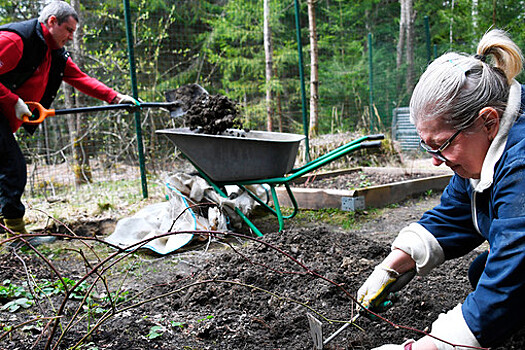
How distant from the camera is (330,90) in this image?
424 inches

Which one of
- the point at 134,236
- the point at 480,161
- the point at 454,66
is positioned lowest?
the point at 134,236

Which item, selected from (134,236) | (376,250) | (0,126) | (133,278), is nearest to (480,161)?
(376,250)

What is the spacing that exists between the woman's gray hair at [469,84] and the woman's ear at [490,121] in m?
0.02

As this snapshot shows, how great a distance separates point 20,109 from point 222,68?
292 inches

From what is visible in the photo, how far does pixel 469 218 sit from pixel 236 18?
8.47 m

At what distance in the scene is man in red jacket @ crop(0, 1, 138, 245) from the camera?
290 centimetres

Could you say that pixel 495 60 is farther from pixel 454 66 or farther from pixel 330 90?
pixel 330 90

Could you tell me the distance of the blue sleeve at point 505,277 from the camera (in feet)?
3.14

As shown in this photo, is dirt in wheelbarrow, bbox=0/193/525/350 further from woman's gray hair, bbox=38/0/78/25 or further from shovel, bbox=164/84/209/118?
woman's gray hair, bbox=38/0/78/25

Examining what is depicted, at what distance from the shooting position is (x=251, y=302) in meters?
1.90

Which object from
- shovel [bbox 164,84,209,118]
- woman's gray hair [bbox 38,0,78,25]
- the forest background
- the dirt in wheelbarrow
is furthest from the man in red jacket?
the forest background

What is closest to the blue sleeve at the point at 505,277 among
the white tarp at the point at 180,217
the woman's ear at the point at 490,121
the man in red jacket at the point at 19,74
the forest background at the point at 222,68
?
the woman's ear at the point at 490,121

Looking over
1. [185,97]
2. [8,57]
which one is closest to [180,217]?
[185,97]

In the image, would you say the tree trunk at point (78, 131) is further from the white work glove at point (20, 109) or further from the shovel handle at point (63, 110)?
the white work glove at point (20, 109)
